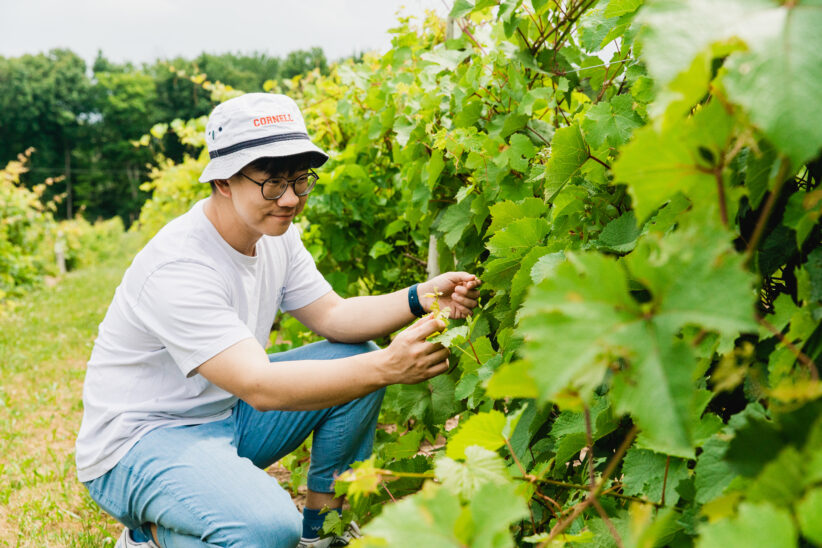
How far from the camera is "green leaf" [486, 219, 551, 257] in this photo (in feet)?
5.07

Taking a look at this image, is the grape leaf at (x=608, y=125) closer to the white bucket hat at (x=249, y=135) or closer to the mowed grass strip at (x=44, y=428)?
the white bucket hat at (x=249, y=135)

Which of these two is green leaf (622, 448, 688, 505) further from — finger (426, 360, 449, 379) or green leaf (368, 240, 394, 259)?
green leaf (368, 240, 394, 259)

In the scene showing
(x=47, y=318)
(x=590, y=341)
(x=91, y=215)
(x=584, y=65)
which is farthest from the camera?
(x=91, y=215)

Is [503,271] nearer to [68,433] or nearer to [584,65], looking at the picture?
[584,65]

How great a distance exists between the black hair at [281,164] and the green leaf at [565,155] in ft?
3.46

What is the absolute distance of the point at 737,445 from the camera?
669 mm

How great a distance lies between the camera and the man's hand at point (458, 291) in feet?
6.95

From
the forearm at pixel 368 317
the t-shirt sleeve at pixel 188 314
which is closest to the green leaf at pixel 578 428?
the t-shirt sleeve at pixel 188 314

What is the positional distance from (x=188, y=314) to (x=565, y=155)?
1.24m

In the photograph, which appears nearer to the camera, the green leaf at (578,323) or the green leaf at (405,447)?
the green leaf at (578,323)

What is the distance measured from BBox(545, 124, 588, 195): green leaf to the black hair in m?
1.06

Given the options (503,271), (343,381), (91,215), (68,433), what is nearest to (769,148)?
(503,271)

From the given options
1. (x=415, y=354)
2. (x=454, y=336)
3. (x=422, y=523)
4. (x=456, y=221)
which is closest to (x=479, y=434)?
(x=422, y=523)

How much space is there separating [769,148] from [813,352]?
24cm
